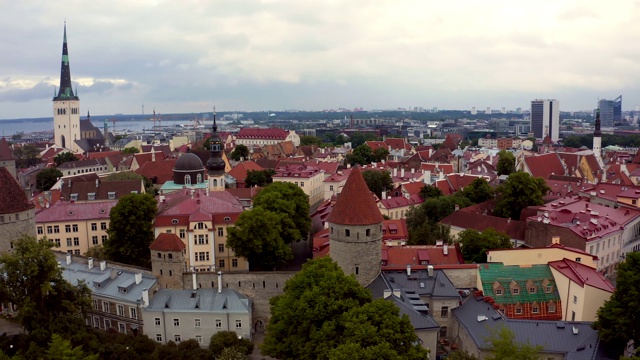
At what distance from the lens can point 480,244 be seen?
46500mm

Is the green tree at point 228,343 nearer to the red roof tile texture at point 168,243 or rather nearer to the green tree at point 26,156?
the red roof tile texture at point 168,243

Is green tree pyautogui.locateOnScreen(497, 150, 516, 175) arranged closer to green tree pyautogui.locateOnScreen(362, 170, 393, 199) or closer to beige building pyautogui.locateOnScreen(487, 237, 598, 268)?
green tree pyautogui.locateOnScreen(362, 170, 393, 199)

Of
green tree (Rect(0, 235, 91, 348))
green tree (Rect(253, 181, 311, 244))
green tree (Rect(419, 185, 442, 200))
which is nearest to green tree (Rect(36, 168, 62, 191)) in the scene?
green tree (Rect(253, 181, 311, 244))

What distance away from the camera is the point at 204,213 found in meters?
48.9

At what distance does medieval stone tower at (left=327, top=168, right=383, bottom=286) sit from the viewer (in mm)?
37625

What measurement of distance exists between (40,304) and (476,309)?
28005 mm

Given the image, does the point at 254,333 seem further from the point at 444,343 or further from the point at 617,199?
the point at 617,199

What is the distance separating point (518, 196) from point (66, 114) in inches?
4807

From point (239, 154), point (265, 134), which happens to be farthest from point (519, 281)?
point (265, 134)

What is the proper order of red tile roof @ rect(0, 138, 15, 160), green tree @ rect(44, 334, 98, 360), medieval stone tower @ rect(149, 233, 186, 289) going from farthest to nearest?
red tile roof @ rect(0, 138, 15, 160) → medieval stone tower @ rect(149, 233, 186, 289) → green tree @ rect(44, 334, 98, 360)

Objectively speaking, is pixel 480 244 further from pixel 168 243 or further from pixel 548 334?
pixel 168 243

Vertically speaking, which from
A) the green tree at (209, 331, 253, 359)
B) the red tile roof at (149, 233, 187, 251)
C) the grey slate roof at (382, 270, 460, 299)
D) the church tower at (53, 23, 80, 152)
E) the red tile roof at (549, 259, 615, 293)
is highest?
the church tower at (53, 23, 80, 152)

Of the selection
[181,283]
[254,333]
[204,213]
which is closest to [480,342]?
[254,333]

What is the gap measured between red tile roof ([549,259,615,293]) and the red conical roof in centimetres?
1310
